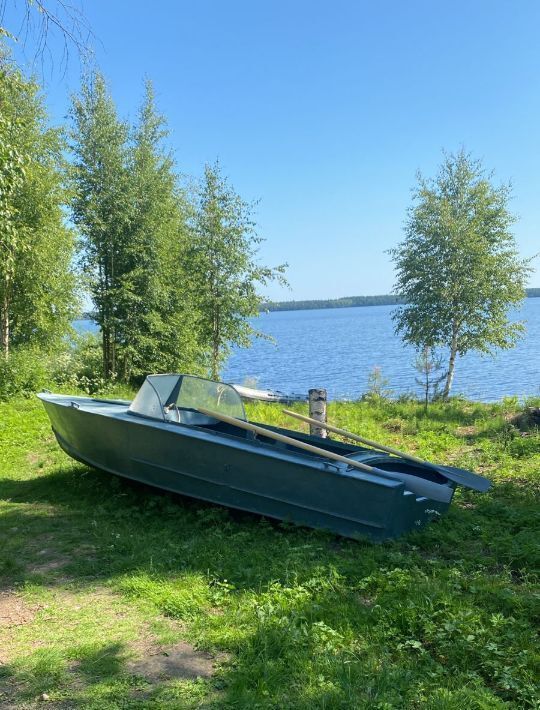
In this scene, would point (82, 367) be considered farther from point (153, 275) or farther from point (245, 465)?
point (245, 465)

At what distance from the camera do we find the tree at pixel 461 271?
1755cm

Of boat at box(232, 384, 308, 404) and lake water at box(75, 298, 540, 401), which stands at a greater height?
boat at box(232, 384, 308, 404)

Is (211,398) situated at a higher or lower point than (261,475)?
higher

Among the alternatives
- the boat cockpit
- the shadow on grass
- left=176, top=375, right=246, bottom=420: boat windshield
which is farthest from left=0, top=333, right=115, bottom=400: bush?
left=176, top=375, right=246, bottom=420: boat windshield

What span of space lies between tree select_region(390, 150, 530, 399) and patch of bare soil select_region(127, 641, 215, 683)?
15170 mm

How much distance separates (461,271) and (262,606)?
15.8 metres

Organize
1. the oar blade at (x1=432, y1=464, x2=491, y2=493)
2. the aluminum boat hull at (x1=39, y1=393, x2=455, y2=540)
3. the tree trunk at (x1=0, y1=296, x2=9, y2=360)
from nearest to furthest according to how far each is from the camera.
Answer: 1. the aluminum boat hull at (x1=39, y1=393, x2=455, y2=540)
2. the oar blade at (x1=432, y1=464, x2=491, y2=493)
3. the tree trunk at (x1=0, y1=296, x2=9, y2=360)

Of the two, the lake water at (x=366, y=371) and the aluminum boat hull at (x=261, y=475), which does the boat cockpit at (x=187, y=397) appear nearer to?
the aluminum boat hull at (x=261, y=475)

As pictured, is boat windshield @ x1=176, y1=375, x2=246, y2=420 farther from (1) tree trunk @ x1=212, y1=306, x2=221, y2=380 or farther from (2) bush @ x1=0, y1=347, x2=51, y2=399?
(1) tree trunk @ x1=212, y1=306, x2=221, y2=380

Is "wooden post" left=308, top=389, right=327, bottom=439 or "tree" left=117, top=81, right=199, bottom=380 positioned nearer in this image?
"wooden post" left=308, top=389, right=327, bottom=439

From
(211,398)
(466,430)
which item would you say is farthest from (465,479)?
(466,430)

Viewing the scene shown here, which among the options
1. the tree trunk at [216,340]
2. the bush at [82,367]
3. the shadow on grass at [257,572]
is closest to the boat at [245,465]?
the shadow on grass at [257,572]

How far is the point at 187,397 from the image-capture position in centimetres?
664

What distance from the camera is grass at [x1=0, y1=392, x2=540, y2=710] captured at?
2803 mm
